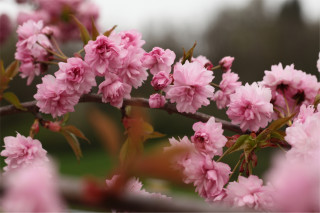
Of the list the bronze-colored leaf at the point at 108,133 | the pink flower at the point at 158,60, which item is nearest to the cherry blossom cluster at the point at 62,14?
the pink flower at the point at 158,60

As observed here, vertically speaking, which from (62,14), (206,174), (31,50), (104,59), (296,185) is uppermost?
(62,14)

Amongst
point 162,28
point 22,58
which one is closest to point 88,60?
point 22,58

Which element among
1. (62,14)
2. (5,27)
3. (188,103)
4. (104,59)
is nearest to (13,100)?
(104,59)

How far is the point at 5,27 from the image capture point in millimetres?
3107

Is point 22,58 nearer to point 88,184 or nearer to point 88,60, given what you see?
point 88,60

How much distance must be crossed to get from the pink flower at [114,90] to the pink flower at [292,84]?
0.98ft

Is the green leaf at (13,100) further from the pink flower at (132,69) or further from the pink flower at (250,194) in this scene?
the pink flower at (250,194)

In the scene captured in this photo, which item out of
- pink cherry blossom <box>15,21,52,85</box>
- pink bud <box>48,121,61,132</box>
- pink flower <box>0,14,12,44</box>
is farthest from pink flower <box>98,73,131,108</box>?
pink flower <box>0,14,12,44</box>

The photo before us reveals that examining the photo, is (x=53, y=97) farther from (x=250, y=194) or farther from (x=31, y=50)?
(x=250, y=194)

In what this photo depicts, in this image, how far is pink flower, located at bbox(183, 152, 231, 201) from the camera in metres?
0.76

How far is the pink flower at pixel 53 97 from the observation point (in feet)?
2.86

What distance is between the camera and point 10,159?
0.90 m

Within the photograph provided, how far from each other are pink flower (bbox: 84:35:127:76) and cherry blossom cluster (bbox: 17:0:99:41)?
5.67ft

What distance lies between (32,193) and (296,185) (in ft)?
0.54
